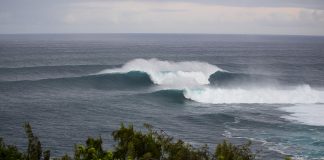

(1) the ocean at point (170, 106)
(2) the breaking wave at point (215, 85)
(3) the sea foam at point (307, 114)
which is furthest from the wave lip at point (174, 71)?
(3) the sea foam at point (307, 114)

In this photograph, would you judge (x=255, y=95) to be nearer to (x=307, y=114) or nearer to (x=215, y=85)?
(x=215, y=85)

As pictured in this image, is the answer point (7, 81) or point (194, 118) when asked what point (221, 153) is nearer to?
point (194, 118)

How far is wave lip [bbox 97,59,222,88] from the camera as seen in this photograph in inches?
2581

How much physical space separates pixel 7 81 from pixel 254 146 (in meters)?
43.3

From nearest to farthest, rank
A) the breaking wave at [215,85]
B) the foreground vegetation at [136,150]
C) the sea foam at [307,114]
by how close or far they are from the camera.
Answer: the foreground vegetation at [136,150]
the sea foam at [307,114]
the breaking wave at [215,85]

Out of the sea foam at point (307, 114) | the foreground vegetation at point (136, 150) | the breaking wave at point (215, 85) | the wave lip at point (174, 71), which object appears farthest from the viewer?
the wave lip at point (174, 71)

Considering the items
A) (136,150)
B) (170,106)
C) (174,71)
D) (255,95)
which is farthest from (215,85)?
(136,150)

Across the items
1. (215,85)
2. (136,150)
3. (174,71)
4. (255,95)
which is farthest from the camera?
(174,71)

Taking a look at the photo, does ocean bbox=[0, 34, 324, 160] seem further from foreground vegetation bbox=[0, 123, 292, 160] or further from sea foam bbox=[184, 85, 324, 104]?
foreground vegetation bbox=[0, 123, 292, 160]

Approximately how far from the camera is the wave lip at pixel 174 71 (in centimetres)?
6556

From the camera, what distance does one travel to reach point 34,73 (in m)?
73.0

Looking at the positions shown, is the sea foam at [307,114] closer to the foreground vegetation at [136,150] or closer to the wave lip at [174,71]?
the wave lip at [174,71]

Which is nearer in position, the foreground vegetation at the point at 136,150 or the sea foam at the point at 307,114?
the foreground vegetation at the point at 136,150

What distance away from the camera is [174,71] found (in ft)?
243
